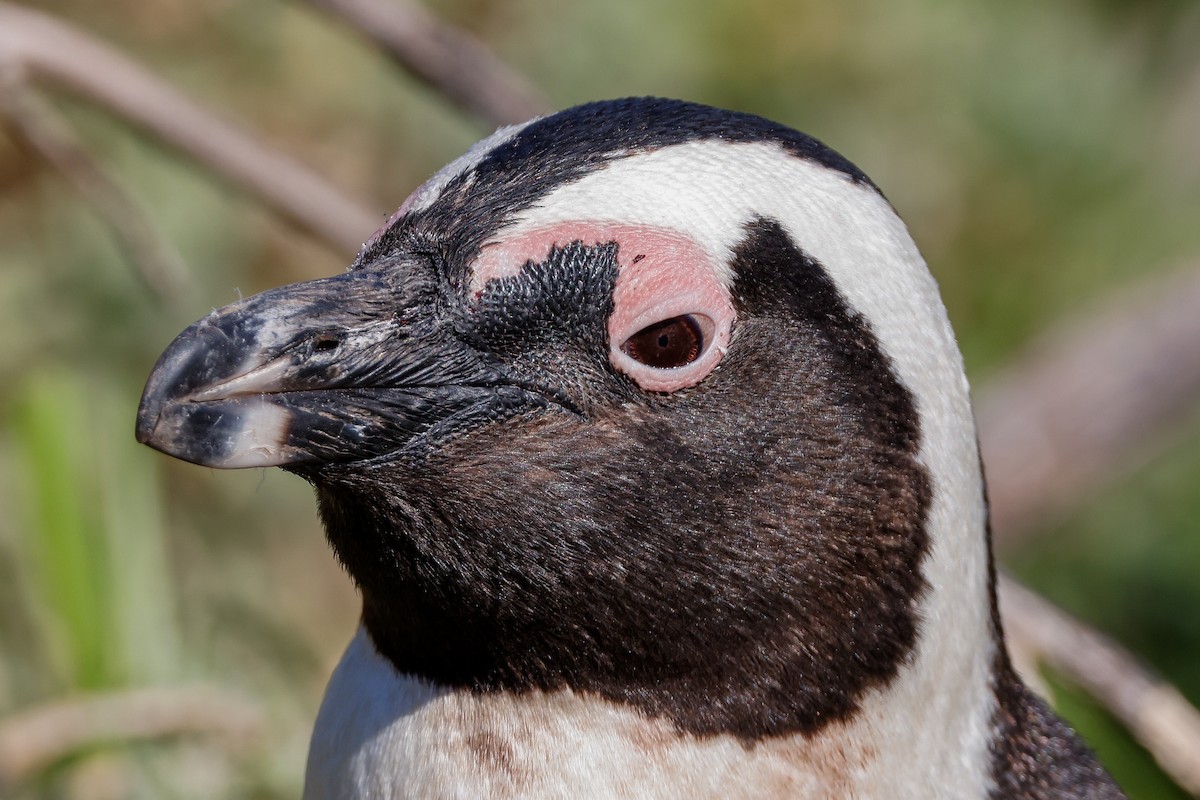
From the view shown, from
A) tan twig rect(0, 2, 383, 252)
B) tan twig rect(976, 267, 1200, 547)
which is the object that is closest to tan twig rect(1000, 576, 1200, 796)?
tan twig rect(976, 267, 1200, 547)

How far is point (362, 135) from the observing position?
5.75 meters

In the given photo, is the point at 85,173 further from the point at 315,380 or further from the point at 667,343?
the point at 667,343

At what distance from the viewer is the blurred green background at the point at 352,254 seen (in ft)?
10.4

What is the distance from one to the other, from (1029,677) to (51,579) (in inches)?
76.8

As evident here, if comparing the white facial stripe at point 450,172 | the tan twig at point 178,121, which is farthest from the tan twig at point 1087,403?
the white facial stripe at point 450,172

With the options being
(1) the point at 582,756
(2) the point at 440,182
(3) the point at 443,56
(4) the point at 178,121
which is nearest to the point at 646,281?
(2) the point at 440,182

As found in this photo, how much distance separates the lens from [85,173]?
327 cm

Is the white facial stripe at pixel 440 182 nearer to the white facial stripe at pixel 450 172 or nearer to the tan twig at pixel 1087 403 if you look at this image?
the white facial stripe at pixel 450 172

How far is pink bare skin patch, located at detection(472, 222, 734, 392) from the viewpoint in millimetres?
1818

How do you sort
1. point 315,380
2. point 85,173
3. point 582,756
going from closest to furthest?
point 315,380 < point 582,756 < point 85,173

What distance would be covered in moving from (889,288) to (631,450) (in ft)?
1.32

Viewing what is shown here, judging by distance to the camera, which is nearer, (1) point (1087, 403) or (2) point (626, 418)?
(2) point (626, 418)

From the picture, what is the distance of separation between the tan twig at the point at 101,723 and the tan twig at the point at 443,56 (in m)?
1.36

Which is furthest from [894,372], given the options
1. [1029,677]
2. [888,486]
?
[1029,677]
